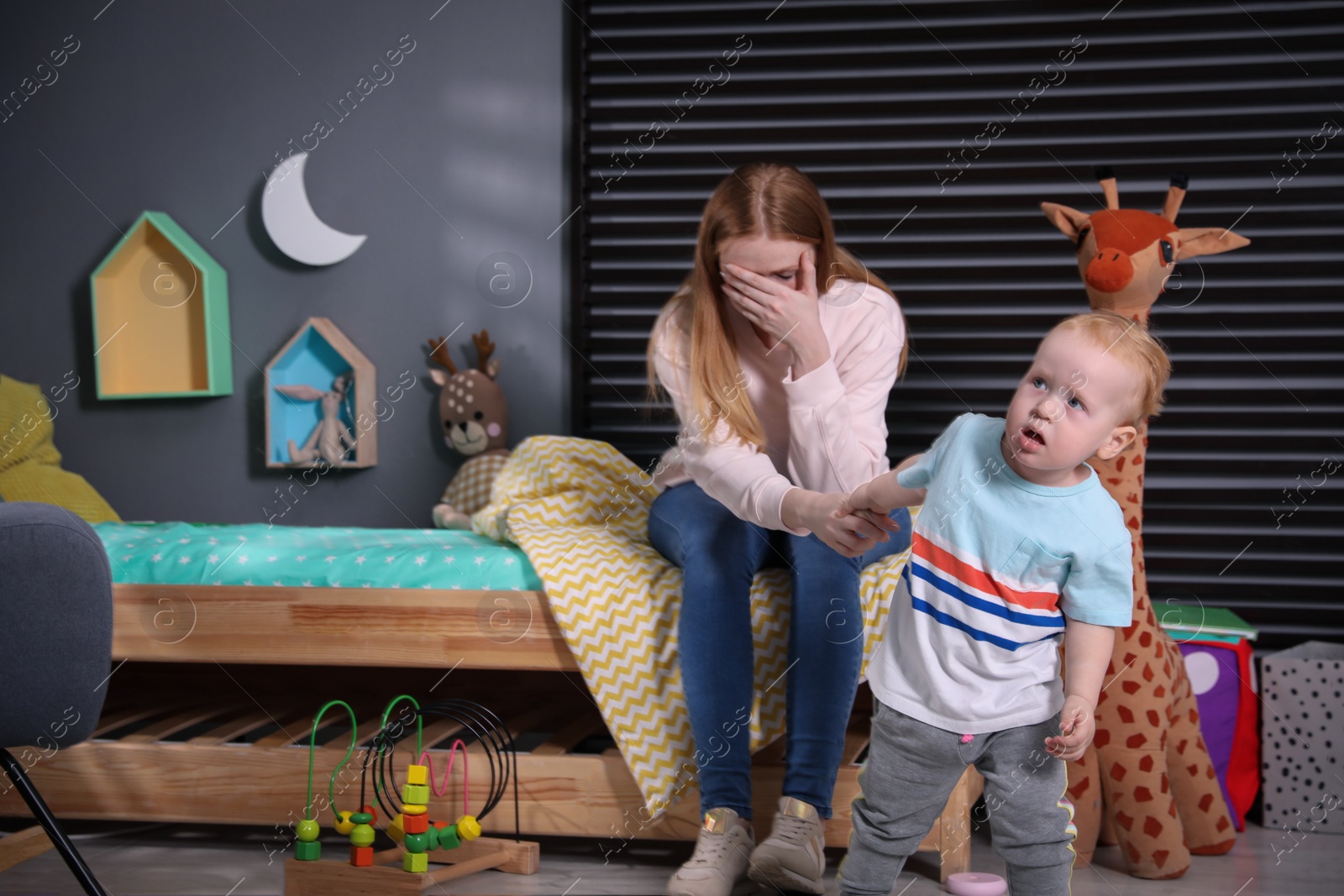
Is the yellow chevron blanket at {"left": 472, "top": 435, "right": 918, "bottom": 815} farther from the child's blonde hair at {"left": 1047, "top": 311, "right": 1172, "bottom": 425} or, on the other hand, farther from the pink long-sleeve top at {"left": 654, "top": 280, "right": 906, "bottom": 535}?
the child's blonde hair at {"left": 1047, "top": 311, "right": 1172, "bottom": 425}

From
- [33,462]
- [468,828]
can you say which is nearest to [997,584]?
[468,828]

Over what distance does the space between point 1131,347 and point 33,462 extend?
2.20 m

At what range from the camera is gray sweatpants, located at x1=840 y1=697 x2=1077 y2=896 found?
116 cm

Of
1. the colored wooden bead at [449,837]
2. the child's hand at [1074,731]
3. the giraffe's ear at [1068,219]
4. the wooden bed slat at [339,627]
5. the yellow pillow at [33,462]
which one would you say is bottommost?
the colored wooden bead at [449,837]

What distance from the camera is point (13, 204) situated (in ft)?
8.58

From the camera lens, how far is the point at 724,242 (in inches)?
61.0

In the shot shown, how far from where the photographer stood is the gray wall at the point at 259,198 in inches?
98.1

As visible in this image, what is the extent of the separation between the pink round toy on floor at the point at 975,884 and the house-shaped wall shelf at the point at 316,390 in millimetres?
1587

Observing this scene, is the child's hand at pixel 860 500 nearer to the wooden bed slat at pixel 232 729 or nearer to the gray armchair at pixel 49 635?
the gray armchair at pixel 49 635

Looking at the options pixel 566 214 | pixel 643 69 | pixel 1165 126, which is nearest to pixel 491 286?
pixel 566 214

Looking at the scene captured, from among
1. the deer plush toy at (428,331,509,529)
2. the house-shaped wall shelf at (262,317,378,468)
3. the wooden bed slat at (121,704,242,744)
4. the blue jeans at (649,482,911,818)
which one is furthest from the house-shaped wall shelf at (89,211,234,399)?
the blue jeans at (649,482,911,818)

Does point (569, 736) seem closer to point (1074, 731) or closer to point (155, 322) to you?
point (1074, 731)

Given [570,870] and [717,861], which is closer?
[717,861]

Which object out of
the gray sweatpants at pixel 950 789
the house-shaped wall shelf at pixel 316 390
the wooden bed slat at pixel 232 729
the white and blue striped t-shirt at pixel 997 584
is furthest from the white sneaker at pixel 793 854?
the house-shaped wall shelf at pixel 316 390
